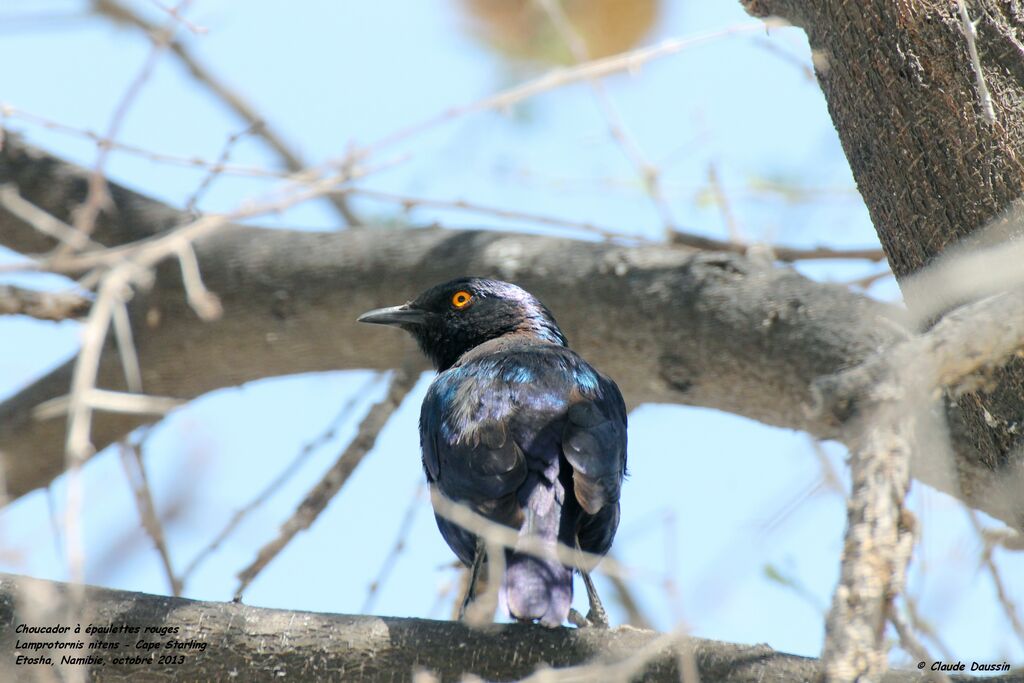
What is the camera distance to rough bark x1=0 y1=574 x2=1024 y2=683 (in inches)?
112

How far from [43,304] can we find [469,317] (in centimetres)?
177

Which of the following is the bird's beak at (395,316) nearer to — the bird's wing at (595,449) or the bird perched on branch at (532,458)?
the bird perched on branch at (532,458)

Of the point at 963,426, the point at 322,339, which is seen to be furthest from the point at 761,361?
the point at 322,339

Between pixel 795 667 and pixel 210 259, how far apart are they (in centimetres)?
321

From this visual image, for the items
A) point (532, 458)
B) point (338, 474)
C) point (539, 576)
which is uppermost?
point (338, 474)

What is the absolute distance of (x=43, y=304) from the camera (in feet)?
15.7

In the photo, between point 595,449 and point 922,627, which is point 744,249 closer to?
point 595,449

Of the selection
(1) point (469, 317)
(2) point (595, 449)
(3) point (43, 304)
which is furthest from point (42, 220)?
(2) point (595, 449)

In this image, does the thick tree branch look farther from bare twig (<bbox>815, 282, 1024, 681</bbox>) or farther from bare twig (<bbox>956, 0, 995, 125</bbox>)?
bare twig (<bbox>815, 282, 1024, 681</bbox>)

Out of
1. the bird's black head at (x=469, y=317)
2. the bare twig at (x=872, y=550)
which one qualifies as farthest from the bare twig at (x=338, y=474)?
the bare twig at (x=872, y=550)

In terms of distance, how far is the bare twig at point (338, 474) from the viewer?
418cm

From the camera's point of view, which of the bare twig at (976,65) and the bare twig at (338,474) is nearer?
the bare twig at (976,65)

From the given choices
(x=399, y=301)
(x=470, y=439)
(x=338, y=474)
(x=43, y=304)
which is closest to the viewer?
(x=470, y=439)

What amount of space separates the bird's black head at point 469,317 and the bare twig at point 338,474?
20 cm
